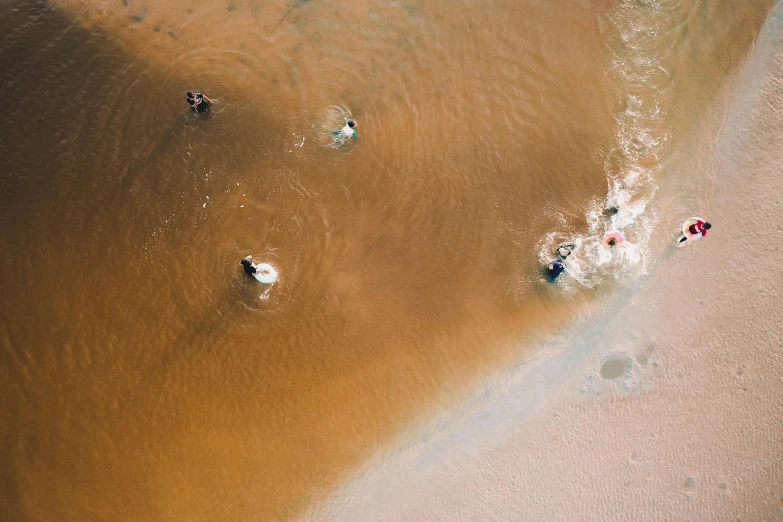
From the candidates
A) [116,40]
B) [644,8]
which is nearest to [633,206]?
[644,8]

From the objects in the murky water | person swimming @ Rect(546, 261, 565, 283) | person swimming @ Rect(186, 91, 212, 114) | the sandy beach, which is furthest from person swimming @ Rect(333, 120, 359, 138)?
the sandy beach

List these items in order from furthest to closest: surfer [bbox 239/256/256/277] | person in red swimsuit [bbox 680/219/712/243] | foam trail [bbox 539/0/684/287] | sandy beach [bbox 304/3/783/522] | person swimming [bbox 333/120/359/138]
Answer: foam trail [bbox 539/0/684/287], sandy beach [bbox 304/3/783/522], person swimming [bbox 333/120/359/138], surfer [bbox 239/256/256/277], person in red swimsuit [bbox 680/219/712/243]

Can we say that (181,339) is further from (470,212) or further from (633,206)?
(633,206)

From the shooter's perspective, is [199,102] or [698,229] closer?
[698,229]

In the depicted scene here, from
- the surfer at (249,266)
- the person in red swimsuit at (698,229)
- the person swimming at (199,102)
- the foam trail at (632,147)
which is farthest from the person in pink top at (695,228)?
the person swimming at (199,102)

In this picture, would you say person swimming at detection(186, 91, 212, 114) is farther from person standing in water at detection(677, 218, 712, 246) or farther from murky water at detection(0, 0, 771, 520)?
person standing in water at detection(677, 218, 712, 246)

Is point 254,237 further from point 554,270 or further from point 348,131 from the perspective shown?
point 554,270

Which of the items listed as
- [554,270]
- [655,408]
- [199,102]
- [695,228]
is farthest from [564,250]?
[199,102]
